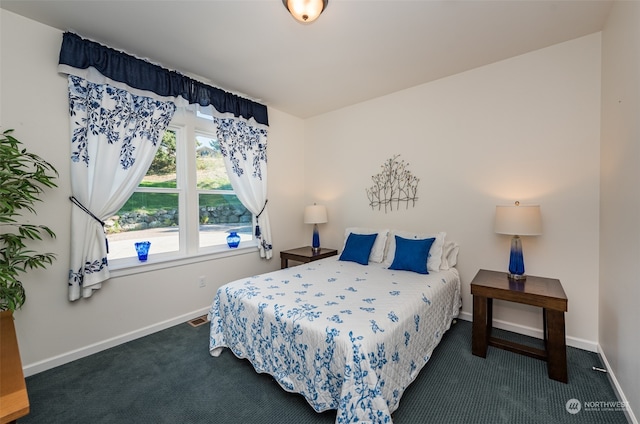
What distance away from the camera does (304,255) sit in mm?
3506

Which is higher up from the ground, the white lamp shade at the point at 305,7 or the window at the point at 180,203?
the white lamp shade at the point at 305,7

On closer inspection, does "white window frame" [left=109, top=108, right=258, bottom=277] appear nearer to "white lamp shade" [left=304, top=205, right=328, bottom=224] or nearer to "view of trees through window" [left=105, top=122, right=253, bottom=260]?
"view of trees through window" [left=105, top=122, right=253, bottom=260]

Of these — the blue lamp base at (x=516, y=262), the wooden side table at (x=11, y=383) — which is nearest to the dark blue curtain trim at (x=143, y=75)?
the wooden side table at (x=11, y=383)

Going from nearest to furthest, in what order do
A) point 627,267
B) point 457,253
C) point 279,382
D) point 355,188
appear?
point 627,267
point 279,382
point 457,253
point 355,188

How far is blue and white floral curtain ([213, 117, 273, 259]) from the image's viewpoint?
325cm

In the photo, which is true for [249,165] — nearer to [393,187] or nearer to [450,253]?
[393,187]

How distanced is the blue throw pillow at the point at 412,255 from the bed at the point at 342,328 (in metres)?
0.05

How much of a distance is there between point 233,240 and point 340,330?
2.31 m

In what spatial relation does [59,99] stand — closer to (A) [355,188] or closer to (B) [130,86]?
(B) [130,86]

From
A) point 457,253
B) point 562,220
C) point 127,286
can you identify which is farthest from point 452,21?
point 127,286

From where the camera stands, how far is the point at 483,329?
219cm

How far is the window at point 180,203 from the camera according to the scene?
2.67 metres

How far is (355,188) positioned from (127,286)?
9.15ft

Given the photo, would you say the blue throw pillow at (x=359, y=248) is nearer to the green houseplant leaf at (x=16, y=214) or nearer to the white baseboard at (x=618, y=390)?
the white baseboard at (x=618, y=390)
